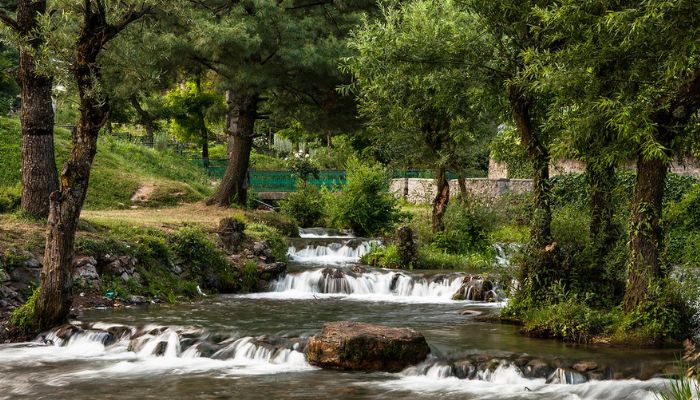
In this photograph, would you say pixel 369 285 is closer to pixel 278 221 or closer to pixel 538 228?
pixel 538 228

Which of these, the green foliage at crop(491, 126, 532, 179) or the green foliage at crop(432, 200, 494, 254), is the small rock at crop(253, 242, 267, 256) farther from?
the green foliage at crop(491, 126, 532, 179)

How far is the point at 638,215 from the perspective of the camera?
1212 centimetres

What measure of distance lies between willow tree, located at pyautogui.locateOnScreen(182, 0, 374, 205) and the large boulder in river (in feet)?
41.6

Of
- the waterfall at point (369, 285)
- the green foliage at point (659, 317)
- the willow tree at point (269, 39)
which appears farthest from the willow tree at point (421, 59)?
the willow tree at point (269, 39)

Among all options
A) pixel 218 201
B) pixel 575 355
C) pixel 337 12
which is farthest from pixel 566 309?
pixel 218 201

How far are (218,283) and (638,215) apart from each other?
1048 cm

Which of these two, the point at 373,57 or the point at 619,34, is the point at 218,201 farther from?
the point at 619,34

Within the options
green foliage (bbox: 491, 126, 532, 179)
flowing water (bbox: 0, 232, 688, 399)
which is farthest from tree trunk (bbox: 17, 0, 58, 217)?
green foliage (bbox: 491, 126, 532, 179)

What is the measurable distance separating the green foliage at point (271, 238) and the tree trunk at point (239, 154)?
5904mm

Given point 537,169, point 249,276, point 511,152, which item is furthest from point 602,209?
point 249,276

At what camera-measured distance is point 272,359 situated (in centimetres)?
1227

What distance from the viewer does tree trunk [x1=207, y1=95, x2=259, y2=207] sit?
2834 cm

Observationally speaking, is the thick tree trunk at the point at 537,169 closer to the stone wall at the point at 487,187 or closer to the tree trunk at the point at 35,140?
the tree trunk at the point at 35,140

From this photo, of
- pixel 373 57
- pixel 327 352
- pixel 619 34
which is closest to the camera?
pixel 619 34
